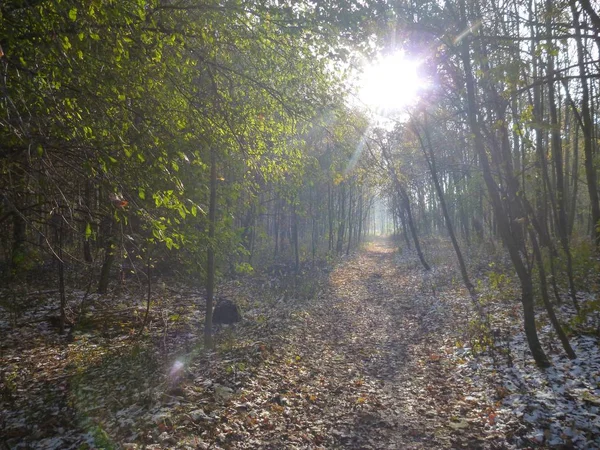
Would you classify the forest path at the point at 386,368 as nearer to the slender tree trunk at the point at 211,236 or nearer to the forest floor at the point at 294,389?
the forest floor at the point at 294,389

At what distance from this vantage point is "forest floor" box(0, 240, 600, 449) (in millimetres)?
4905

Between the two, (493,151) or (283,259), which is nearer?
(493,151)

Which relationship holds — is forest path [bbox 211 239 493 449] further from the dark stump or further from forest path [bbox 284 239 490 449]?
the dark stump

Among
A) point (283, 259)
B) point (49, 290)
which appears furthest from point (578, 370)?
point (283, 259)

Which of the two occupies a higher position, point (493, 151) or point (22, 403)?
point (493, 151)

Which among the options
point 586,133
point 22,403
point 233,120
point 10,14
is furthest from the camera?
point 586,133

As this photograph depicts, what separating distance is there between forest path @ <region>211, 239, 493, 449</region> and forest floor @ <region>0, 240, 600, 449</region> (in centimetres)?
3

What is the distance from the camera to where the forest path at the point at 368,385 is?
5.14 metres

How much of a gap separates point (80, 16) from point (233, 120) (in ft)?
8.33

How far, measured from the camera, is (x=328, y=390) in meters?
6.67

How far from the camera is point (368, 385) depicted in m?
6.91

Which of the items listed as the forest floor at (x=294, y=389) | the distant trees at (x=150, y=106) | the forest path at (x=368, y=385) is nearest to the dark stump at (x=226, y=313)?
the forest floor at (x=294, y=389)

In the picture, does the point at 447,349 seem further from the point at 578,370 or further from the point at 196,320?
the point at 196,320

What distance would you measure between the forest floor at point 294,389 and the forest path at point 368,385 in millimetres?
28
